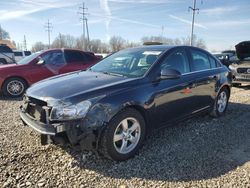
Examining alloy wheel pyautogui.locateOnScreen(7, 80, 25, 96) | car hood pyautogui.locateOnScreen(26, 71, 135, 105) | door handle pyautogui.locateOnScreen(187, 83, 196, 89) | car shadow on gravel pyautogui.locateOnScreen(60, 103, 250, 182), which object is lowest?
car shadow on gravel pyautogui.locateOnScreen(60, 103, 250, 182)

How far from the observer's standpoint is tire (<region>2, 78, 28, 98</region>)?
763 centimetres

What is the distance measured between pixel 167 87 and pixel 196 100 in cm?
99

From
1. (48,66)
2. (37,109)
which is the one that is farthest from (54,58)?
(37,109)

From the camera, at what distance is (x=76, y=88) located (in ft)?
11.0

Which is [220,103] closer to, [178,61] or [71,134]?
[178,61]

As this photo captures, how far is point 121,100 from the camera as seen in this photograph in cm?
329

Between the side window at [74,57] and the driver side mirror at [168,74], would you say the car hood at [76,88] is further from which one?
the side window at [74,57]

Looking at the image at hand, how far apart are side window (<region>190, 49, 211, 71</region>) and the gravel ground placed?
1.22m

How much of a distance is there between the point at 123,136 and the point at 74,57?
5822 millimetres

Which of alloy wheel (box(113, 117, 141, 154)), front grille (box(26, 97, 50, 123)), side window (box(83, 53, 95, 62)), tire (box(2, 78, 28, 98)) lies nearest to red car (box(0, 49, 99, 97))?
tire (box(2, 78, 28, 98))

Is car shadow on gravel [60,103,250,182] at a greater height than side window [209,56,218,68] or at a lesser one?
lesser

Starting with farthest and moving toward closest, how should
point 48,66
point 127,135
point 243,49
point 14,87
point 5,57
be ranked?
point 5,57 → point 243,49 → point 48,66 → point 14,87 → point 127,135

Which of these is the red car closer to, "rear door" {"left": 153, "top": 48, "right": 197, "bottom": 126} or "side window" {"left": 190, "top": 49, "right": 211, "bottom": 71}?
"side window" {"left": 190, "top": 49, "right": 211, "bottom": 71}

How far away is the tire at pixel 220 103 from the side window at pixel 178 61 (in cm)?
139
